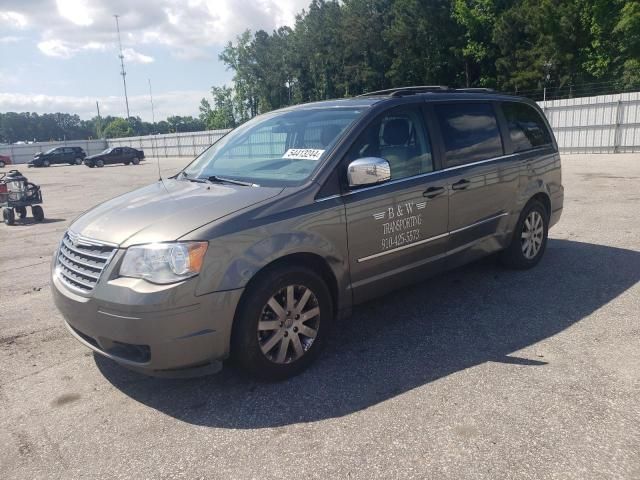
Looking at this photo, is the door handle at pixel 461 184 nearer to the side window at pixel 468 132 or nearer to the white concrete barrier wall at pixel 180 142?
the side window at pixel 468 132

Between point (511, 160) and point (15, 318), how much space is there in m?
5.11

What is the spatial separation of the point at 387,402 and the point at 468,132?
2.77 metres

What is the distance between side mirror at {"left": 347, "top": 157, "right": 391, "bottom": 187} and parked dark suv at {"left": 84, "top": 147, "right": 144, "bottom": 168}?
39083mm

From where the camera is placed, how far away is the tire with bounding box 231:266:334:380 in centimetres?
323

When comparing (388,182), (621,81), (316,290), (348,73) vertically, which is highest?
(348,73)

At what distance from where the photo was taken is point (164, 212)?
3.37 m

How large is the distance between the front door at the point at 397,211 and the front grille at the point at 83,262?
5.37 ft

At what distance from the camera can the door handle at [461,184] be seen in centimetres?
452

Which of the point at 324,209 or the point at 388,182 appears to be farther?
the point at 388,182

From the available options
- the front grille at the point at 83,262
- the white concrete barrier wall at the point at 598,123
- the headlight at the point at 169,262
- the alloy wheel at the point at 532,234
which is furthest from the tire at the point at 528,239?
the white concrete barrier wall at the point at 598,123

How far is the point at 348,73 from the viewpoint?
6206 centimetres

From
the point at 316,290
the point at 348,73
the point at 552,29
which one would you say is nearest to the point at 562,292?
the point at 316,290

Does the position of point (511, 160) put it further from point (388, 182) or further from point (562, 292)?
point (388, 182)

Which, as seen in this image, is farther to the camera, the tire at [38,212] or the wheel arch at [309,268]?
the tire at [38,212]
